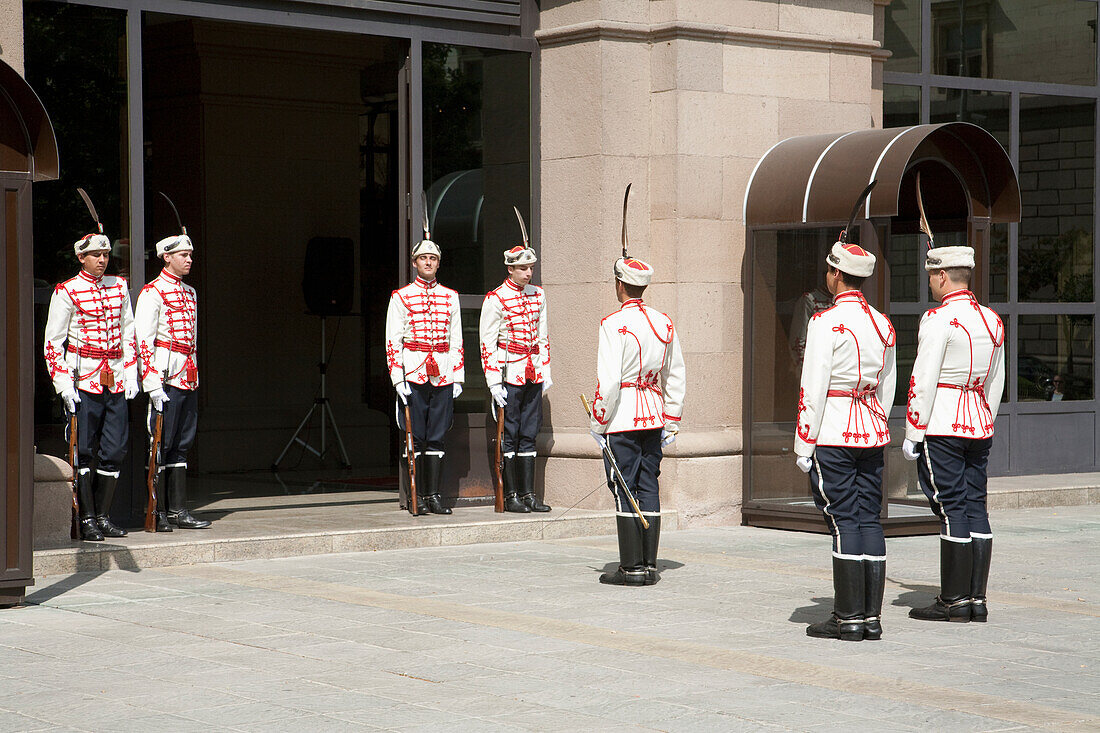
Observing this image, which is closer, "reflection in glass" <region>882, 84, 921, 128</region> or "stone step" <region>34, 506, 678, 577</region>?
"stone step" <region>34, 506, 678, 577</region>

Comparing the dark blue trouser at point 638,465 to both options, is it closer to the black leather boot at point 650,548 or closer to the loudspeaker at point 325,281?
the black leather boot at point 650,548

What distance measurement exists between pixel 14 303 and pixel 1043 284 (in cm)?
1083

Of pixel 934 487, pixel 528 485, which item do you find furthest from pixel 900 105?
pixel 934 487

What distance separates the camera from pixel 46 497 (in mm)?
9703

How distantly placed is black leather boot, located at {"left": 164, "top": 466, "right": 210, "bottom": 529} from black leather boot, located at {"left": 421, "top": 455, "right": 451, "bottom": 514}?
1.80m

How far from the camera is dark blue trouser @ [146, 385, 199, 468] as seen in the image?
10734 millimetres

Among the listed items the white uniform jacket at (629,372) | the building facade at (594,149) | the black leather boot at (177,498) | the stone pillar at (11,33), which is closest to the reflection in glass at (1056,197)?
the building facade at (594,149)

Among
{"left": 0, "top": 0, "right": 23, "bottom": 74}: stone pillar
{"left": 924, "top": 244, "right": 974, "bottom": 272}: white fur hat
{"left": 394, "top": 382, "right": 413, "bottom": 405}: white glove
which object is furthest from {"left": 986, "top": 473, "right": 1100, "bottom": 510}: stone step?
{"left": 0, "top": 0, "right": 23, "bottom": 74}: stone pillar

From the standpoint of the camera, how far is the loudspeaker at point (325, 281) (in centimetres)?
1681

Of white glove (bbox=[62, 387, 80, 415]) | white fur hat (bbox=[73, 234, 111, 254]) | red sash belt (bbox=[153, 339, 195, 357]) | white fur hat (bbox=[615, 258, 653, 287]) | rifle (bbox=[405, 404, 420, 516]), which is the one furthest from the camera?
rifle (bbox=[405, 404, 420, 516])

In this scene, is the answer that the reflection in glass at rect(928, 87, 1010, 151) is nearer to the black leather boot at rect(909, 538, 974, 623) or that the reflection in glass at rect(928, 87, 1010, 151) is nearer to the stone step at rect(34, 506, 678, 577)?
the stone step at rect(34, 506, 678, 577)

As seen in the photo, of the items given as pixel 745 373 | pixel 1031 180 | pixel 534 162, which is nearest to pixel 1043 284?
pixel 1031 180

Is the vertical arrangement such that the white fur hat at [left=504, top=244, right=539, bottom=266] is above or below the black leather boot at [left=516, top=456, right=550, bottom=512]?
above

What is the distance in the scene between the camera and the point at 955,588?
26.0ft
